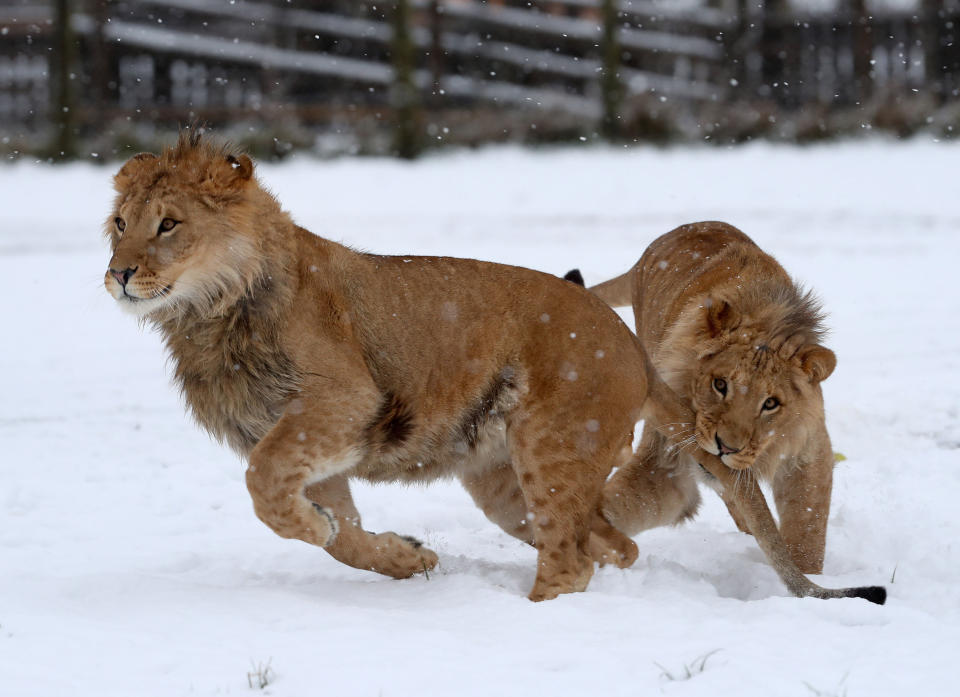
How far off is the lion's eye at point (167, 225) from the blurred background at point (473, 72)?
482 inches

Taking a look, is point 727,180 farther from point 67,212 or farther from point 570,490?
point 570,490

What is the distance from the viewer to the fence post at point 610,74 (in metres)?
16.4

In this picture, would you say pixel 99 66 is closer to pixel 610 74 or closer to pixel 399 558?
pixel 610 74

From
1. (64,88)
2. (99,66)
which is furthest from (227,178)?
(99,66)

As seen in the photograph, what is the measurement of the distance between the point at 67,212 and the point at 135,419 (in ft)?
25.1

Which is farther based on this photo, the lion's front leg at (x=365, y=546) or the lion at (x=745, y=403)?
the lion at (x=745, y=403)

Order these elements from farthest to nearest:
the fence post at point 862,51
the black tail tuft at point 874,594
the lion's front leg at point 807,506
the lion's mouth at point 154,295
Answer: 1. the fence post at point 862,51
2. the lion's front leg at point 807,506
3. the lion's mouth at point 154,295
4. the black tail tuft at point 874,594

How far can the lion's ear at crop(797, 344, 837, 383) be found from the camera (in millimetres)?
4391

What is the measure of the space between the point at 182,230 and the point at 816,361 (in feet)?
7.92

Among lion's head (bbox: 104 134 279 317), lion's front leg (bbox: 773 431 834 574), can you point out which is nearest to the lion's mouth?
lion's head (bbox: 104 134 279 317)

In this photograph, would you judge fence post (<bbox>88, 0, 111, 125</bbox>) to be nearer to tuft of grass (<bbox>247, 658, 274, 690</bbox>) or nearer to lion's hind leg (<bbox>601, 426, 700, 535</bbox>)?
lion's hind leg (<bbox>601, 426, 700, 535</bbox>)

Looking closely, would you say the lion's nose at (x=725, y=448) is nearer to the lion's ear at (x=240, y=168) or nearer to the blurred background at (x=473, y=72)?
the lion's ear at (x=240, y=168)

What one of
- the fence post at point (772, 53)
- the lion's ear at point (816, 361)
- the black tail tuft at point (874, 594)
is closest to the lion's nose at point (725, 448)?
the lion's ear at point (816, 361)

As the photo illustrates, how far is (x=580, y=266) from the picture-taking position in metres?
10.8
